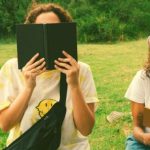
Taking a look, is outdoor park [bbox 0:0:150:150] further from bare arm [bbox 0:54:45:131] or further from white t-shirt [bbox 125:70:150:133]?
bare arm [bbox 0:54:45:131]

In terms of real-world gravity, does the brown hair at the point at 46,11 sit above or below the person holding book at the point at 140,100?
above

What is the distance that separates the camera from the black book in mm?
2760

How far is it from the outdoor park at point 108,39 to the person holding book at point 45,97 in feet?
12.9

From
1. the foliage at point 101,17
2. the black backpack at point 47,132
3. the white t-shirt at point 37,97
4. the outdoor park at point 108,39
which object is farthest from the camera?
the foliage at point 101,17

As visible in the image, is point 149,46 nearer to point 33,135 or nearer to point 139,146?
point 139,146

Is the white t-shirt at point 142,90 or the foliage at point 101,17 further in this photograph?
the foliage at point 101,17

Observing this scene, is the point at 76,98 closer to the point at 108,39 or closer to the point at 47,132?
the point at 47,132

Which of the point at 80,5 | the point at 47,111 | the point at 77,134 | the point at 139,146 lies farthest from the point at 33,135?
the point at 80,5

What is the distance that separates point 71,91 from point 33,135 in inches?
13.7

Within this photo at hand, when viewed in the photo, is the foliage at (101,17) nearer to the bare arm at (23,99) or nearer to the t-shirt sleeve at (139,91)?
the t-shirt sleeve at (139,91)

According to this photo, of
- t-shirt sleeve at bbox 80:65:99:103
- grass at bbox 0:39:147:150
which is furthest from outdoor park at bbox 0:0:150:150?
t-shirt sleeve at bbox 80:65:99:103

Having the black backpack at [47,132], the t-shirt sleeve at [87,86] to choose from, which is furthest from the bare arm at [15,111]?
the t-shirt sleeve at [87,86]

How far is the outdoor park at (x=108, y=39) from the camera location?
9363 millimetres

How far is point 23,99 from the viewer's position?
286cm
